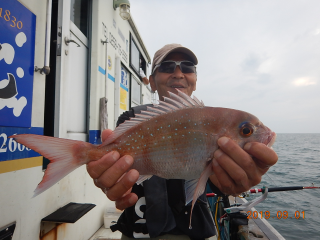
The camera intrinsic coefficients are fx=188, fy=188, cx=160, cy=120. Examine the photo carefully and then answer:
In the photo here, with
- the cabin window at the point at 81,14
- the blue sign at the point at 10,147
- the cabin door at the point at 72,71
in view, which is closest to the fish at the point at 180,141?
the blue sign at the point at 10,147

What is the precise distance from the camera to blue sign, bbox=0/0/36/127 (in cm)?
182

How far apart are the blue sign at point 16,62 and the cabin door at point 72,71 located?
54cm

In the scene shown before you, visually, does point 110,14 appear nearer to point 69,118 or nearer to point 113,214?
point 69,118

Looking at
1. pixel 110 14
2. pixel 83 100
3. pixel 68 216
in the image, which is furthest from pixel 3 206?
→ pixel 110 14

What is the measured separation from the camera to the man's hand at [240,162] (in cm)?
137

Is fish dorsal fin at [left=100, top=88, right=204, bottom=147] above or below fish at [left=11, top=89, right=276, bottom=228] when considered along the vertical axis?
above

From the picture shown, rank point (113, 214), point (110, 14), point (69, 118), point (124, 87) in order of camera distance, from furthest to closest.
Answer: point (124, 87)
point (110, 14)
point (113, 214)
point (69, 118)

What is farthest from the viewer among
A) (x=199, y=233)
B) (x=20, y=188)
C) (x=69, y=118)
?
(x=69, y=118)

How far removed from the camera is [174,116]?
1.56 meters

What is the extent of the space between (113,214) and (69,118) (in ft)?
8.11

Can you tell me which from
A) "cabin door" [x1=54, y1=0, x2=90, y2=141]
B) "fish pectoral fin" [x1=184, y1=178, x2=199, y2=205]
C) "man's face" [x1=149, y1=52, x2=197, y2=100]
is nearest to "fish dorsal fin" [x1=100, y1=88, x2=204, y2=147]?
"fish pectoral fin" [x1=184, y1=178, x2=199, y2=205]

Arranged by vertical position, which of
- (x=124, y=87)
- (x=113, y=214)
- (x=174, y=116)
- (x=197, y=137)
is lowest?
(x=113, y=214)

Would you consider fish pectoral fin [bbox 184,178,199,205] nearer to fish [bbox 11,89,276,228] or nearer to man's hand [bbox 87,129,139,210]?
fish [bbox 11,89,276,228]

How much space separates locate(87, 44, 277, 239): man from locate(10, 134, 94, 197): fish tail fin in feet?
0.44
